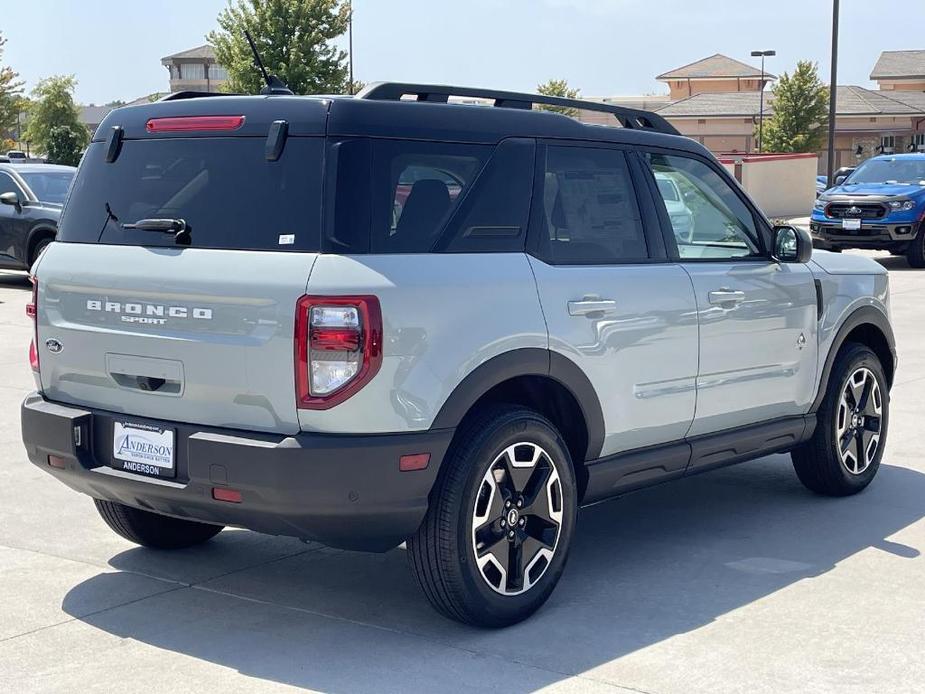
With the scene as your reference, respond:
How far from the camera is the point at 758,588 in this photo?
5473 mm

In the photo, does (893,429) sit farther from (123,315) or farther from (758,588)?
(123,315)

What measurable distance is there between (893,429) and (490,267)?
4.79 metres

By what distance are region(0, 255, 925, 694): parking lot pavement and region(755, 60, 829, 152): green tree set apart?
6935 cm

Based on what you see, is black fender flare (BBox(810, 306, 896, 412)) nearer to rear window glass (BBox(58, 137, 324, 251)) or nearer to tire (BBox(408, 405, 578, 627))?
tire (BBox(408, 405, 578, 627))

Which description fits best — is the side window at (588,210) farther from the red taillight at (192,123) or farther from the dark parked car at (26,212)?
the dark parked car at (26,212)

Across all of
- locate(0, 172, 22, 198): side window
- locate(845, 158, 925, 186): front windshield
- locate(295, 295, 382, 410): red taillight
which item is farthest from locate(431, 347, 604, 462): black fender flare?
locate(845, 158, 925, 186): front windshield

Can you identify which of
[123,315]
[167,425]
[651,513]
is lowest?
[651,513]

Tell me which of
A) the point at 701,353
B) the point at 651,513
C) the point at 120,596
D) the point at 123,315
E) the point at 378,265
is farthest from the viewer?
the point at 651,513

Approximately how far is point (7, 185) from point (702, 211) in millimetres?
15040

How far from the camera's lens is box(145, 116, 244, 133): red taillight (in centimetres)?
486

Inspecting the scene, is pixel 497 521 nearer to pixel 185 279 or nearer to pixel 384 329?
pixel 384 329

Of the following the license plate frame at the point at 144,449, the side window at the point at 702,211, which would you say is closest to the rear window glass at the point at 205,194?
the license plate frame at the point at 144,449

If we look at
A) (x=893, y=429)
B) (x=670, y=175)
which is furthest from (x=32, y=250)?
(x=670, y=175)

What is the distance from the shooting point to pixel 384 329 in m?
4.46
